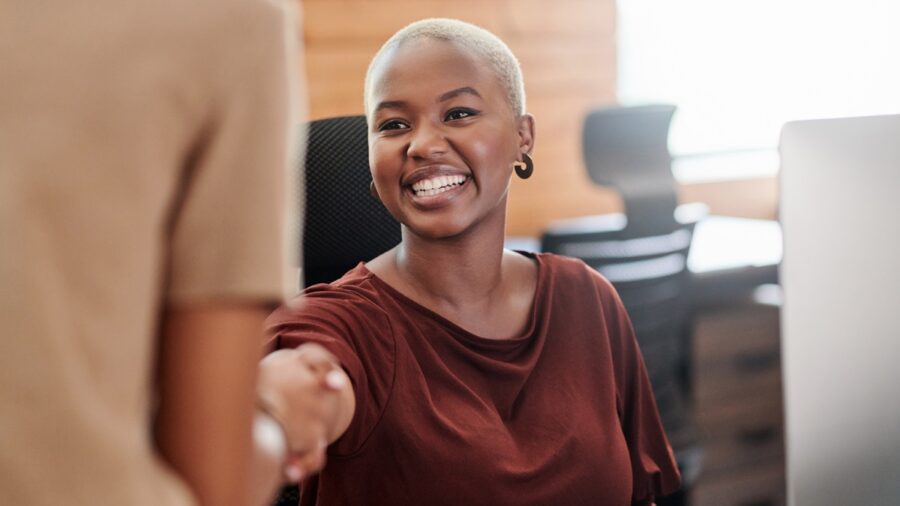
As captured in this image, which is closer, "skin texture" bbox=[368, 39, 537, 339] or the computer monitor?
the computer monitor

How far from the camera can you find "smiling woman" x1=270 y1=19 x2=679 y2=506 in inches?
36.9

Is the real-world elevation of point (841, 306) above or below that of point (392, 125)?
below

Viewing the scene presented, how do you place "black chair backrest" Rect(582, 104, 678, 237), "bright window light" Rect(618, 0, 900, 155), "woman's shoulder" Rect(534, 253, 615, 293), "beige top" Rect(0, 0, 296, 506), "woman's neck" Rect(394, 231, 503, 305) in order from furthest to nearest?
"bright window light" Rect(618, 0, 900, 155), "black chair backrest" Rect(582, 104, 678, 237), "woman's shoulder" Rect(534, 253, 615, 293), "woman's neck" Rect(394, 231, 503, 305), "beige top" Rect(0, 0, 296, 506)

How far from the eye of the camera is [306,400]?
77 cm

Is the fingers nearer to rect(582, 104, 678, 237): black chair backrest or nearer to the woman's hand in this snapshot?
the woman's hand

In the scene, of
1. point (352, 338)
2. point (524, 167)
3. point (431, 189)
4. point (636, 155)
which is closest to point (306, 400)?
point (352, 338)

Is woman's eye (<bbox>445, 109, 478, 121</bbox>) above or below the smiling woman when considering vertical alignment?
above

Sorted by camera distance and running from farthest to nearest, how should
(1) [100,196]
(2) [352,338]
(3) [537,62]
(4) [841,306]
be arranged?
1. (3) [537,62]
2. (2) [352,338]
3. (4) [841,306]
4. (1) [100,196]

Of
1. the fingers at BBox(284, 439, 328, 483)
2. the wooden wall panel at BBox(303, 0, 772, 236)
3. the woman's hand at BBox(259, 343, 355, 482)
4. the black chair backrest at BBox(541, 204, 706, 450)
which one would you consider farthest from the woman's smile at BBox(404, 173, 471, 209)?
the wooden wall panel at BBox(303, 0, 772, 236)

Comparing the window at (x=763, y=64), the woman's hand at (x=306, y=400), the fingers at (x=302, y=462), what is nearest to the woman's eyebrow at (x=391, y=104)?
the woman's hand at (x=306, y=400)

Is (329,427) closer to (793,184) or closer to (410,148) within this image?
(410,148)

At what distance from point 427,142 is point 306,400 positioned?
1.07 feet

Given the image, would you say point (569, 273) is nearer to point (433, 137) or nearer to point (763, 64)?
point (433, 137)

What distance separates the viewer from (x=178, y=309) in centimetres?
49
